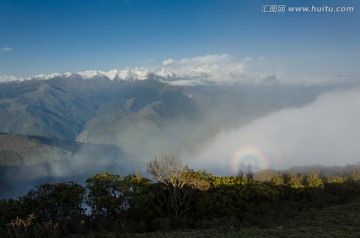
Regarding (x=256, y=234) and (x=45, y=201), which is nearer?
(x=256, y=234)

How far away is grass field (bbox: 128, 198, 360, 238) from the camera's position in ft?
78.5

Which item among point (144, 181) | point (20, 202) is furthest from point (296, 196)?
point (20, 202)

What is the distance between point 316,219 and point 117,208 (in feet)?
93.2

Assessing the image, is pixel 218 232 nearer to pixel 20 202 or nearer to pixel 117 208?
pixel 117 208

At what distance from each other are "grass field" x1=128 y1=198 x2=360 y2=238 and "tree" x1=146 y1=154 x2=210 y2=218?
70.3 ft

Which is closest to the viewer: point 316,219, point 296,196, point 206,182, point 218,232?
point 218,232

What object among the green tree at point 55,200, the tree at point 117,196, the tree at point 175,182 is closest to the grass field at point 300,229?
the tree at point 175,182

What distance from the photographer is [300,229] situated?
25938 mm

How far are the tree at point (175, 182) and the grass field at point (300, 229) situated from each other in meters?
21.4

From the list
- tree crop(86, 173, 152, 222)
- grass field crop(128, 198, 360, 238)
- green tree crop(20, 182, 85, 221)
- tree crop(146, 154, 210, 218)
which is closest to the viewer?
grass field crop(128, 198, 360, 238)

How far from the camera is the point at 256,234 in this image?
24.4m

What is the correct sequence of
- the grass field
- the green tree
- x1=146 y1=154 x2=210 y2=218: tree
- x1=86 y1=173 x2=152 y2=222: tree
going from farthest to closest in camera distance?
x1=146 y1=154 x2=210 y2=218: tree → the green tree → x1=86 y1=173 x2=152 y2=222: tree → the grass field

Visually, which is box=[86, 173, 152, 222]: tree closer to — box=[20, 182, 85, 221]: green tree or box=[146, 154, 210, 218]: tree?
box=[20, 182, 85, 221]: green tree

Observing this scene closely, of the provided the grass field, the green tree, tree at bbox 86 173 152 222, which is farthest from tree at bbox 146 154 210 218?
the grass field
